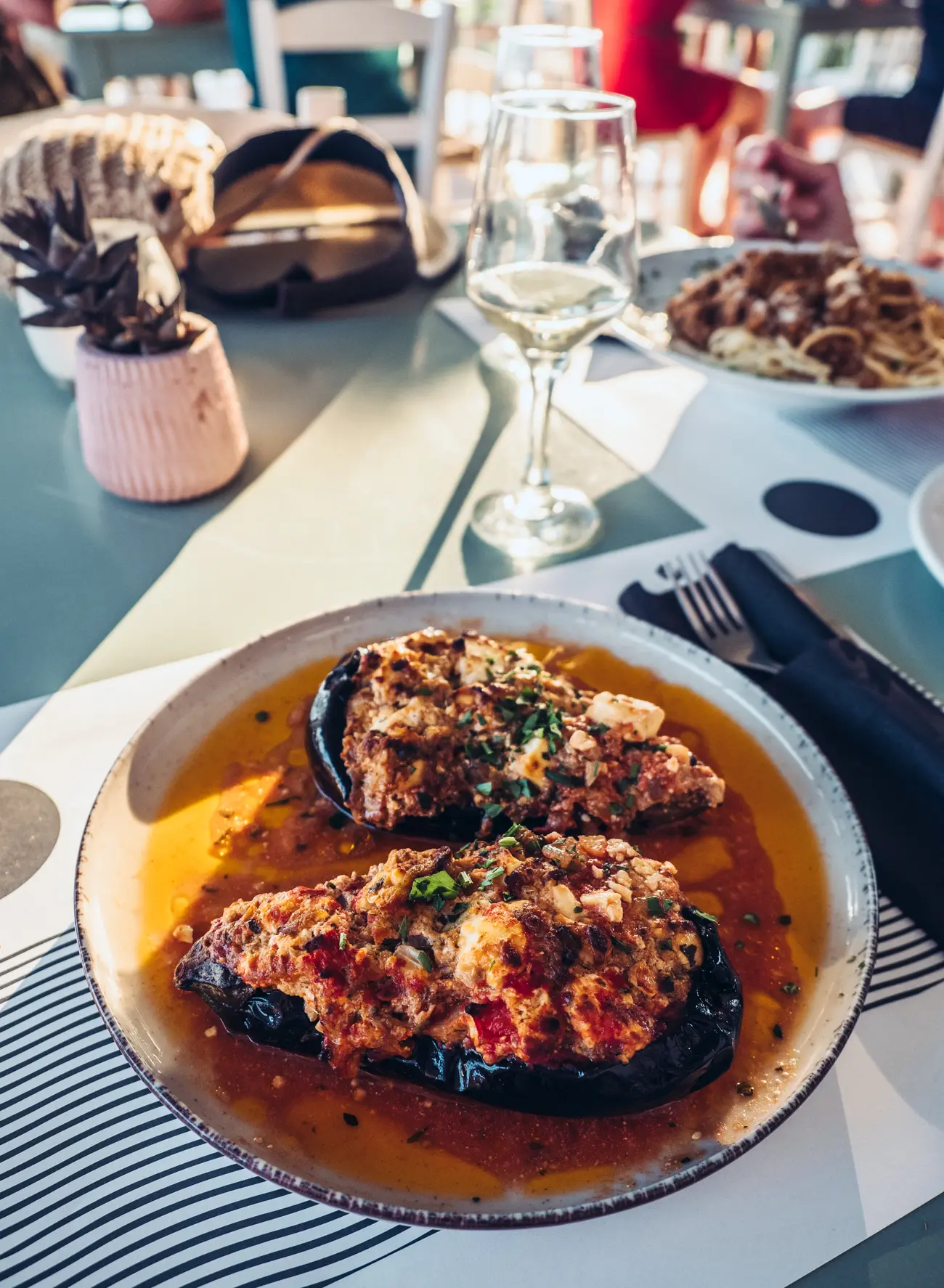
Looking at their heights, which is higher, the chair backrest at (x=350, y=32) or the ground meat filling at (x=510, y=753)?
the chair backrest at (x=350, y=32)

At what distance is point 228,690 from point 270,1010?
46 cm

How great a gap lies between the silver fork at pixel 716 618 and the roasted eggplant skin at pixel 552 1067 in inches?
23.1

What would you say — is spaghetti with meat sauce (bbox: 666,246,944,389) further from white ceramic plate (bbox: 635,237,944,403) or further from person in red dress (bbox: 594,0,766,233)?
person in red dress (bbox: 594,0,766,233)

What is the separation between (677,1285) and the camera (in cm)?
74

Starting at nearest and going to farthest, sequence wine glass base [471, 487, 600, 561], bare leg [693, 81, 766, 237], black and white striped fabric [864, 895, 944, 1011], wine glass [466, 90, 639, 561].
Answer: black and white striped fabric [864, 895, 944, 1011], wine glass [466, 90, 639, 561], wine glass base [471, 487, 600, 561], bare leg [693, 81, 766, 237]

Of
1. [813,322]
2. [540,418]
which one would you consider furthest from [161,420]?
[813,322]

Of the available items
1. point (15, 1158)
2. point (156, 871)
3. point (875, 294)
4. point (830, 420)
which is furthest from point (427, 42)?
point (15, 1158)

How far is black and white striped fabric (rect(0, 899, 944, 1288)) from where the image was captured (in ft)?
2.47

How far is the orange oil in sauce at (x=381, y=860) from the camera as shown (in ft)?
2.39

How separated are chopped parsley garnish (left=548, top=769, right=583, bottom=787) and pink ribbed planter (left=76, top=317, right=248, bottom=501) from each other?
39.3 inches

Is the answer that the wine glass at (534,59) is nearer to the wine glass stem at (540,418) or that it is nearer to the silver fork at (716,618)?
the wine glass stem at (540,418)

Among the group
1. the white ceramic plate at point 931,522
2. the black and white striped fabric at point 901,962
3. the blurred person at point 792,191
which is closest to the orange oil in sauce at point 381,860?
the black and white striped fabric at point 901,962

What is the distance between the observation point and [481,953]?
0.78m

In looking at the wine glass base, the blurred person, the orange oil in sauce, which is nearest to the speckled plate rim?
the orange oil in sauce
